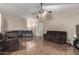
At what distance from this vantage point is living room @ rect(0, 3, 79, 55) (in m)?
1.71

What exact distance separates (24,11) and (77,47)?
1.04m

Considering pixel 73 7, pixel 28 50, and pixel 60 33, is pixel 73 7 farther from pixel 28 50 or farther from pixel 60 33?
pixel 28 50

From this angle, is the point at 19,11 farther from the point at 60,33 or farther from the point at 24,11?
the point at 60,33

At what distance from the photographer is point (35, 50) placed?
1704 millimetres

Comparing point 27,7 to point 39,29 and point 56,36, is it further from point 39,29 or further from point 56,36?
point 56,36

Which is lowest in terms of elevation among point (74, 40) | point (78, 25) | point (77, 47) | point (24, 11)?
point (77, 47)

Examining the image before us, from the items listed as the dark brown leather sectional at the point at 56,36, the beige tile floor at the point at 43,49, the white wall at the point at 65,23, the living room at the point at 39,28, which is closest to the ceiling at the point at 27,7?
the living room at the point at 39,28

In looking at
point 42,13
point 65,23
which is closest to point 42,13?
point 42,13

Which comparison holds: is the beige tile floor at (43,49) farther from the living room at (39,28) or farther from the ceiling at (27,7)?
the ceiling at (27,7)

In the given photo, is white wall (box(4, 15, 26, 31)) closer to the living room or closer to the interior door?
the living room

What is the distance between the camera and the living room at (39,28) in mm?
1714
